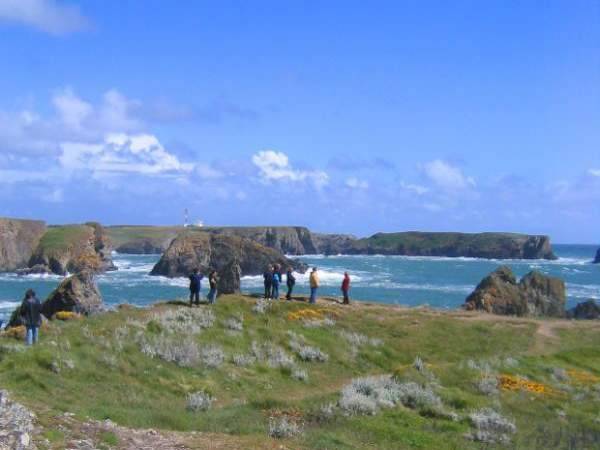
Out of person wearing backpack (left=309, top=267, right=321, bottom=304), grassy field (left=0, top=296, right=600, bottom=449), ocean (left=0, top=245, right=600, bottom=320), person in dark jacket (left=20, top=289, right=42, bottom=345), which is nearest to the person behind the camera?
grassy field (left=0, top=296, right=600, bottom=449)

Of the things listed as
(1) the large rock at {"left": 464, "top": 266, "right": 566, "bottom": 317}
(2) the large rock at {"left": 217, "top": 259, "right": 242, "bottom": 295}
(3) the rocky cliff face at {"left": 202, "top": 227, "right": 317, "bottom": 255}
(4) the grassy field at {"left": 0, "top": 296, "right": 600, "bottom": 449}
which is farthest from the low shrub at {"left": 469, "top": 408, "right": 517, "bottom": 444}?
(3) the rocky cliff face at {"left": 202, "top": 227, "right": 317, "bottom": 255}

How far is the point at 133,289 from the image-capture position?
88625 millimetres

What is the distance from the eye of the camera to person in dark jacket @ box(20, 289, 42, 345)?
80.8ft

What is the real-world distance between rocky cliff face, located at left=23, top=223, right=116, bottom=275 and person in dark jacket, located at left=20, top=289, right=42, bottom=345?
8987 cm

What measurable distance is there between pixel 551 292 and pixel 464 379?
3497cm

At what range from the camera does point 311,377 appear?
92.3 feet

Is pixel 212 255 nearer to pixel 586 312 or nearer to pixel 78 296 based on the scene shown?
pixel 586 312

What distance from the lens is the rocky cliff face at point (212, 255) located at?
360ft

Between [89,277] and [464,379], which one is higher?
[89,277]

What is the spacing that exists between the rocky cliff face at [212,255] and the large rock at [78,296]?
7167cm

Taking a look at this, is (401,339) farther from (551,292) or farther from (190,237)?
(190,237)

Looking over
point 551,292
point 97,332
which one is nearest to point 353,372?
point 97,332

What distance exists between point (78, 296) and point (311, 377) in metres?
12.8

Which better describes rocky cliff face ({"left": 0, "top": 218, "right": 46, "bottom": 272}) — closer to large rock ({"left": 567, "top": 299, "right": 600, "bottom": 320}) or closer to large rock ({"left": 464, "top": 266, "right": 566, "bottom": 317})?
large rock ({"left": 464, "top": 266, "right": 566, "bottom": 317})
